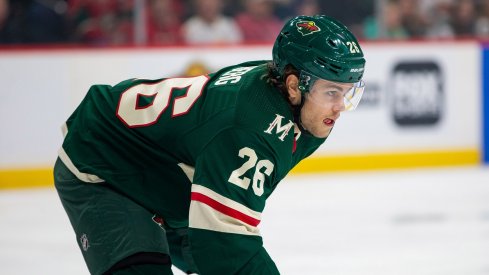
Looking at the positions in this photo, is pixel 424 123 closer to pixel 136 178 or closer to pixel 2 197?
pixel 2 197

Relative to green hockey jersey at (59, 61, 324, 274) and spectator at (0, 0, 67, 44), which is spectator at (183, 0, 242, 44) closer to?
spectator at (0, 0, 67, 44)

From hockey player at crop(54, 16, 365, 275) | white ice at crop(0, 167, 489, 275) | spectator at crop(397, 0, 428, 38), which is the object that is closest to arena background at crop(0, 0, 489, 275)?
white ice at crop(0, 167, 489, 275)

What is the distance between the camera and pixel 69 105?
285 inches

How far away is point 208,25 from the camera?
791 cm

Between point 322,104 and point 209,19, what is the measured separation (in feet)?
18.4

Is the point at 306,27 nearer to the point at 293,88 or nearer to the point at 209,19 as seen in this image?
the point at 293,88

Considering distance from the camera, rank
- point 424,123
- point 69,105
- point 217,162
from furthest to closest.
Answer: point 424,123, point 69,105, point 217,162

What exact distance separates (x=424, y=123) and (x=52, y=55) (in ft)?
11.7

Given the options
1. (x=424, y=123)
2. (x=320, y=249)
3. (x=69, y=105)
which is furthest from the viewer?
(x=424, y=123)

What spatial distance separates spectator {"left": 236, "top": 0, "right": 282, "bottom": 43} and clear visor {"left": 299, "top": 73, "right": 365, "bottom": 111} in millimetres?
5655

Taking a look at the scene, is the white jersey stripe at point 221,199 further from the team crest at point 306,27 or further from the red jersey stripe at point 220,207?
the team crest at point 306,27

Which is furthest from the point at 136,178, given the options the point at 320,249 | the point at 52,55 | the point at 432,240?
the point at 52,55

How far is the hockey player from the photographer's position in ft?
7.46

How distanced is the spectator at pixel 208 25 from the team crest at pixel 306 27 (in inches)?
213
